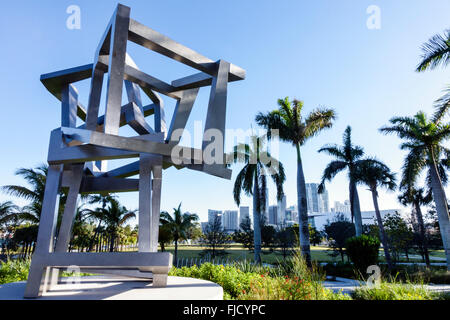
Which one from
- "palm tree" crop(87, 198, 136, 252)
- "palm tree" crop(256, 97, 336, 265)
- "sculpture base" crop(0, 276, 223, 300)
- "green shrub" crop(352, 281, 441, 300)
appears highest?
"palm tree" crop(256, 97, 336, 265)

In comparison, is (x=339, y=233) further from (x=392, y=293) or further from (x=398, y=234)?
(x=392, y=293)

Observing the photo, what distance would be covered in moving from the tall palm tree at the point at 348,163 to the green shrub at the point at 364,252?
18.4 feet

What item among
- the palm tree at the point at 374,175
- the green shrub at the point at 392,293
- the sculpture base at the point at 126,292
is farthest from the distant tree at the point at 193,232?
the green shrub at the point at 392,293

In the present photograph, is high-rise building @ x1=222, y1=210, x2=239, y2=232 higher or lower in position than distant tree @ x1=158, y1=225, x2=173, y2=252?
higher

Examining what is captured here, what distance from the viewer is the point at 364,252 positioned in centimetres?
1778

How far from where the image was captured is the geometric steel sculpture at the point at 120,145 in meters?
5.86

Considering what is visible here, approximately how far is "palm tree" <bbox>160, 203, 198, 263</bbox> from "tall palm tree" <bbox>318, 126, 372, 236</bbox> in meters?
15.1

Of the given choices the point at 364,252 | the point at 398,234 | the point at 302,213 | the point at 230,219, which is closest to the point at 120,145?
the point at 302,213

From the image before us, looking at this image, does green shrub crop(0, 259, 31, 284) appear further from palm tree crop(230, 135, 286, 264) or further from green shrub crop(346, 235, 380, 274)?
green shrub crop(346, 235, 380, 274)

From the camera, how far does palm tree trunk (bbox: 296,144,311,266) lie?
18.2m

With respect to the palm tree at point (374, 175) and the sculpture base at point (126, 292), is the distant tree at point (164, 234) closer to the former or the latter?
the palm tree at point (374, 175)

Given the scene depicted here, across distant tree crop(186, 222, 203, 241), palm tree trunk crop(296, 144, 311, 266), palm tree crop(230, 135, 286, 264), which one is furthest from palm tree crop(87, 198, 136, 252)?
palm tree trunk crop(296, 144, 311, 266)

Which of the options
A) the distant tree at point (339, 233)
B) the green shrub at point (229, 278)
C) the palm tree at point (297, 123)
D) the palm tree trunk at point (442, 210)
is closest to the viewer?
the green shrub at point (229, 278)
